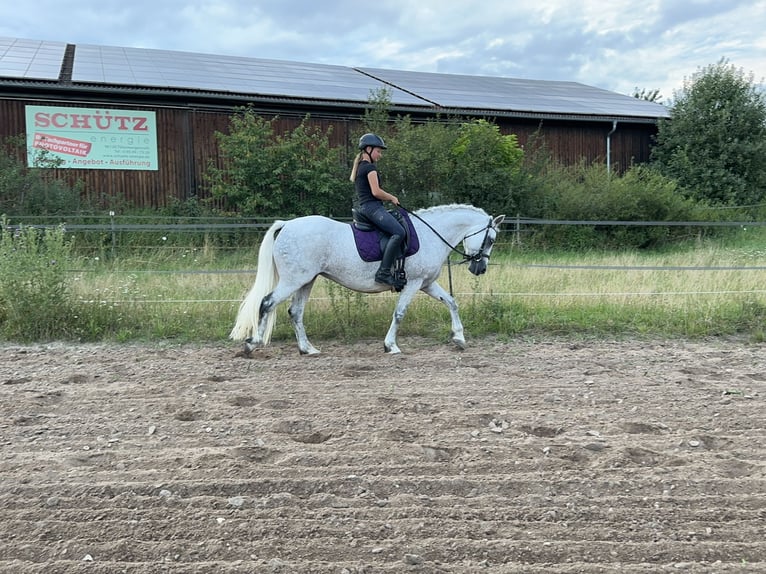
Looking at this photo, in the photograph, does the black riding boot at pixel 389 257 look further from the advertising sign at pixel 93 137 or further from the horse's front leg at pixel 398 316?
the advertising sign at pixel 93 137

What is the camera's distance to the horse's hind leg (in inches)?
269

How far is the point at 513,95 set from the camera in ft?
78.7

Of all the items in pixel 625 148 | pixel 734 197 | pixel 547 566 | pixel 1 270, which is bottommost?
pixel 547 566

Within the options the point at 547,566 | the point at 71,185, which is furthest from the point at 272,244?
the point at 71,185

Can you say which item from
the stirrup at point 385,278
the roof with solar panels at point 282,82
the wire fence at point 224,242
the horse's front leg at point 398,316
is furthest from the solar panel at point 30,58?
the horse's front leg at point 398,316

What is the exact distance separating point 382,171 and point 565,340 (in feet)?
30.3

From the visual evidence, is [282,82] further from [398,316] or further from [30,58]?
[398,316]

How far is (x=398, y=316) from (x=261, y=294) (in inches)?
61.3

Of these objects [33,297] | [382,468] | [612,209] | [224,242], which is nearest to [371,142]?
[382,468]

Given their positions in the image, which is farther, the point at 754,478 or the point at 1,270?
the point at 1,270

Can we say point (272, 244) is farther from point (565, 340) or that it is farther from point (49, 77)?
Answer: point (49, 77)

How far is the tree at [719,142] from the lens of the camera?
21.6m

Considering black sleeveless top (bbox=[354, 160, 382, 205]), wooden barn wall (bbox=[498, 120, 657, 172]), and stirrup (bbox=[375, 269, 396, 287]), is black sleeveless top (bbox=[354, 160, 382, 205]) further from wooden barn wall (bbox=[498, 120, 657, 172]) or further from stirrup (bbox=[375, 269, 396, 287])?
wooden barn wall (bbox=[498, 120, 657, 172])

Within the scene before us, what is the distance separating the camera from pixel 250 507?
3061 mm
